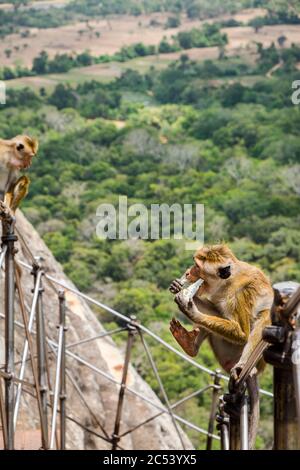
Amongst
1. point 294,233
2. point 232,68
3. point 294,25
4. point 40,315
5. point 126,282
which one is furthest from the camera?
point 232,68

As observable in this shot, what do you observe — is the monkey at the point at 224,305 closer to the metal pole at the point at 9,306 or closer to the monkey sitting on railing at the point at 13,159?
the metal pole at the point at 9,306

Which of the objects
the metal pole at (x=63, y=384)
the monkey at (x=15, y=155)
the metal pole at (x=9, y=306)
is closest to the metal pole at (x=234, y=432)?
the metal pole at (x=9, y=306)

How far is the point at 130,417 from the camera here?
57.9 feet

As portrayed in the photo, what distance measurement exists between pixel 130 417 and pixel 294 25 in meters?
53.7

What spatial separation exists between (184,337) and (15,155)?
3879 mm

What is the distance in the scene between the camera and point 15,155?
432 inches

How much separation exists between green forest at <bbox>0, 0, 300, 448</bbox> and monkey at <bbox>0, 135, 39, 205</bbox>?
19.9 meters

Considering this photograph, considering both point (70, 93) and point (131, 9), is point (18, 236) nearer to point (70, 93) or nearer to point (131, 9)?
point (70, 93)

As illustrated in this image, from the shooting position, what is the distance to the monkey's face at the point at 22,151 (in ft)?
35.8

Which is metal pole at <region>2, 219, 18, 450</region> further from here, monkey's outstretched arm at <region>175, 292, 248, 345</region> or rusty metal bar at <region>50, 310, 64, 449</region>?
monkey's outstretched arm at <region>175, 292, 248, 345</region>

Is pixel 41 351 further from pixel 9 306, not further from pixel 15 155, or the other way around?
pixel 15 155

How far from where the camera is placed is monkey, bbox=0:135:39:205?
35.1 ft

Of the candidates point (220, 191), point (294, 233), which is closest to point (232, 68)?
point (220, 191)

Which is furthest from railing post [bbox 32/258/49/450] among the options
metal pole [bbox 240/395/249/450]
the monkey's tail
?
metal pole [bbox 240/395/249/450]
